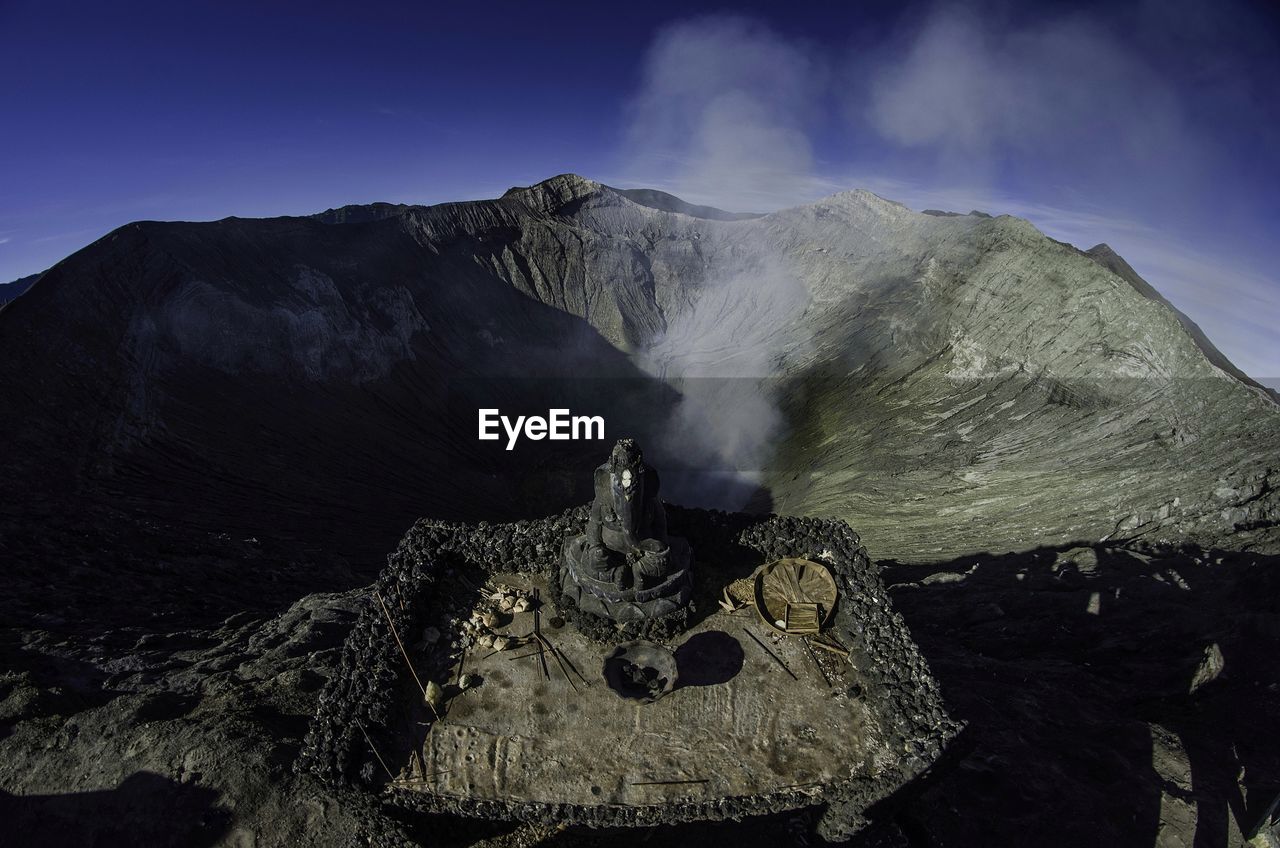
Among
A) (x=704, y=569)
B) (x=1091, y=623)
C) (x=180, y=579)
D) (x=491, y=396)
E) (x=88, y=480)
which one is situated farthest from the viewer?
(x=491, y=396)

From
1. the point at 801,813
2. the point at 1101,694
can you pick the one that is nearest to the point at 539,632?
the point at 801,813

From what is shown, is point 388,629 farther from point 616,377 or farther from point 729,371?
point 616,377

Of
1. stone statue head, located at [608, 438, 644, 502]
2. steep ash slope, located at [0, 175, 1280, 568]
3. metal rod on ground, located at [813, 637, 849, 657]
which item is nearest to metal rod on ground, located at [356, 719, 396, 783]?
stone statue head, located at [608, 438, 644, 502]

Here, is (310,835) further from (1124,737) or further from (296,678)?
(1124,737)

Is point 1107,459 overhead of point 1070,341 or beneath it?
beneath

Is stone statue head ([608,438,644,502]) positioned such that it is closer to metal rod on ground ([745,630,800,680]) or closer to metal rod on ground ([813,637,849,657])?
metal rod on ground ([745,630,800,680])

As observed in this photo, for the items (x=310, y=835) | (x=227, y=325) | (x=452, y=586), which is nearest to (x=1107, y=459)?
(x=452, y=586)

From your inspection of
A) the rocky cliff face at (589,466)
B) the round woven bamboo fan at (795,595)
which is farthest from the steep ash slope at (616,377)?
the round woven bamboo fan at (795,595)
